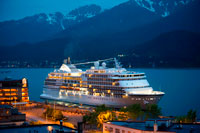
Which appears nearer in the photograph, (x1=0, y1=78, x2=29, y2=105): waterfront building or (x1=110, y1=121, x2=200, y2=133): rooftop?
(x1=110, y1=121, x2=200, y2=133): rooftop

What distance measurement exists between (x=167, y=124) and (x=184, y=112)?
112ft

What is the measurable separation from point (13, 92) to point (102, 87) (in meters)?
12.5

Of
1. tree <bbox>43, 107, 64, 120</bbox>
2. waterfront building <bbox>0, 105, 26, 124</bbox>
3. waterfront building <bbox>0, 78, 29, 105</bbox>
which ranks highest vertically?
waterfront building <bbox>0, 78, 29, 105</bbox>

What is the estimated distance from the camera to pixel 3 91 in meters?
53.6

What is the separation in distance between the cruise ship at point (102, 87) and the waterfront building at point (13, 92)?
29.6 ft

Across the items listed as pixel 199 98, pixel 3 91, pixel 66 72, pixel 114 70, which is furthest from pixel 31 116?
pixel 199 98

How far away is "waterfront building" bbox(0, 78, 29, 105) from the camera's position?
53.4 m

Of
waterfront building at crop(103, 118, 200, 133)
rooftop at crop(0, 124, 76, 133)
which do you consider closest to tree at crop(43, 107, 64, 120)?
rooftop at crop(0, 124, 76, 133)

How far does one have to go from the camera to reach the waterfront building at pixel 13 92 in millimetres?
53438

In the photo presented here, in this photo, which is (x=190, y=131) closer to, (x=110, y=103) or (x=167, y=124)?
(x=167, y=124)

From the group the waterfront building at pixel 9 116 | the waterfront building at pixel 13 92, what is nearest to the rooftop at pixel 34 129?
the waterfront building at pixel 9 116

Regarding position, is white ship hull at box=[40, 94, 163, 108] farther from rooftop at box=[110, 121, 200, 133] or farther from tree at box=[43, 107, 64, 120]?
rooftop at box=[110, 121, 200, 133]

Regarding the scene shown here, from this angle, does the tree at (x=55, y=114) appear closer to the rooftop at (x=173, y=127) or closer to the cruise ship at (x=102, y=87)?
the cruise ship at (x=102, y=87)

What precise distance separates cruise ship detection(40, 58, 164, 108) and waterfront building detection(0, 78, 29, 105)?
9034 millimetres
